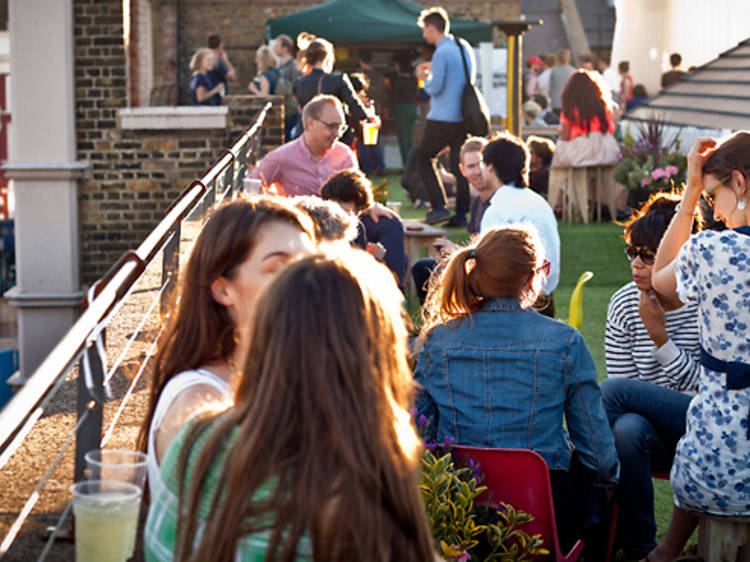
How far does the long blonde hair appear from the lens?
4.68ft

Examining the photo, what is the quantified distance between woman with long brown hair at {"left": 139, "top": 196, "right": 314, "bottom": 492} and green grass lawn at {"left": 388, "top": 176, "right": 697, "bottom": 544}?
14.7 ft

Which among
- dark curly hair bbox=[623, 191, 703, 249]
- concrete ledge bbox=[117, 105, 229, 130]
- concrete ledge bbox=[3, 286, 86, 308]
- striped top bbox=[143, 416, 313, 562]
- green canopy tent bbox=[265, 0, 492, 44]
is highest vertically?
green canopy tent bbox=[265, 0, 492, 44]

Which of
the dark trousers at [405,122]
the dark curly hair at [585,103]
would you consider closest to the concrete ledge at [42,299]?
the dark curly hair at [585,103]

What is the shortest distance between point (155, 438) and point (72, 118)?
9260 mm

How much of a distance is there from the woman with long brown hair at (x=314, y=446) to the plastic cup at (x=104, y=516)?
583 mm

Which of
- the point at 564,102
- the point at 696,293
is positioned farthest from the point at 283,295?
the point at 564,102

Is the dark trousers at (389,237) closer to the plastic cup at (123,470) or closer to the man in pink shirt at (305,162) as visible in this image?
the man in pink shirt at (305,162)

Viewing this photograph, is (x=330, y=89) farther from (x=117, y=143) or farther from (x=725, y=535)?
(x=725, y=535)

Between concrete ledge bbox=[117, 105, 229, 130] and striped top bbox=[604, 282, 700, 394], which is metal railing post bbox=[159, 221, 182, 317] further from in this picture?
concrete ledge bbox=[117, 105, 229, 130]

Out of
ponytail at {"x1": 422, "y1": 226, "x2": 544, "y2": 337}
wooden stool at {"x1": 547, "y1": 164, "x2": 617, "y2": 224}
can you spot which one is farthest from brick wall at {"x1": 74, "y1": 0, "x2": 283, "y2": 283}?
ponytail at {"x1": 422, "y1": 226, "x2": 544, "y2": 337}

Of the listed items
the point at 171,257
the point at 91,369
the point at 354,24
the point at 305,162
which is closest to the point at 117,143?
the point at 305,162

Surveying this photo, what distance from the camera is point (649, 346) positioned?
3.89m

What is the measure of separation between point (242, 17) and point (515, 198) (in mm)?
15653

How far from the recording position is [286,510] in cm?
143
